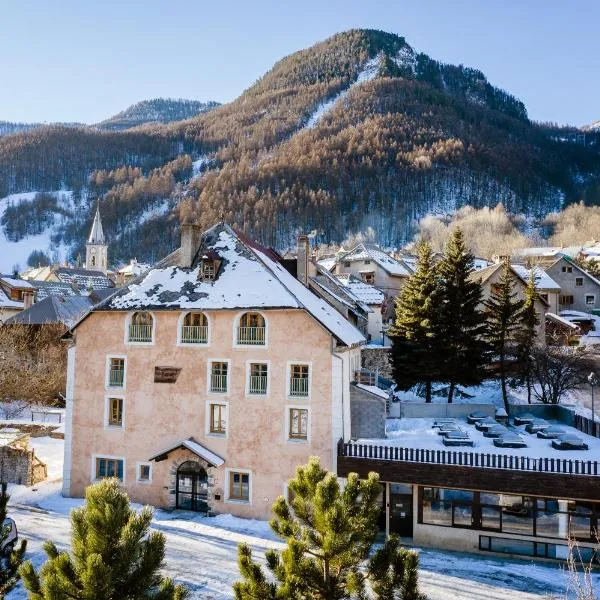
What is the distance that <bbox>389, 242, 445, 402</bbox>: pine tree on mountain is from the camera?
137 ft

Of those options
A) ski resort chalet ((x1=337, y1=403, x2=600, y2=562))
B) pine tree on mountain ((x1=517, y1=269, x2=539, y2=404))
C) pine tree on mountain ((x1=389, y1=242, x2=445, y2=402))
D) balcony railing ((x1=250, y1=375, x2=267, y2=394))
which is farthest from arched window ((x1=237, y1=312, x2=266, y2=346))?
pine tree on mountain ((x1=517, y1=269, x2=539, y2=404))

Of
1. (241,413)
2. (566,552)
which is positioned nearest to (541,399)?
(566,552)

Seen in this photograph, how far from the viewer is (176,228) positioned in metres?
185

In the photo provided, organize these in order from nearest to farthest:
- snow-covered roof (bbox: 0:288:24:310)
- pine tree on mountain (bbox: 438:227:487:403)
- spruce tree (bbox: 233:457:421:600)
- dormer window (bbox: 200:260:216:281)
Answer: spruce tree (bbox: 233:457:421:600)
dormer window (bbox: 200:260:216:281)
pine tree on mountain (bbox: 438:227:487:403)
snow-covered roof (bbox: 0:288:24:310)

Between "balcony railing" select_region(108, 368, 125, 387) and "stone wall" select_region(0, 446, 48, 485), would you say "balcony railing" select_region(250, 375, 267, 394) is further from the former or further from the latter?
"stone wall" select_region(0, 446, 48, 485)

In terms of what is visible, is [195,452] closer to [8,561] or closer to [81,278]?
[8,561]

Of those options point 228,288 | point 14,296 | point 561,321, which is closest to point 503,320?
point 561,321

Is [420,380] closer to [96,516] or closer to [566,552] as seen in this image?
[566,552]

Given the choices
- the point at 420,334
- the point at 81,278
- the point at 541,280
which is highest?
the point at 81,278

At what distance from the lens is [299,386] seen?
25641 millimetres

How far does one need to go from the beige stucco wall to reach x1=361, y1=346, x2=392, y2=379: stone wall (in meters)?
22.3

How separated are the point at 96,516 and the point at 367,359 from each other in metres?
40.1

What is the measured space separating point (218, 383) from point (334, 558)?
16787mm

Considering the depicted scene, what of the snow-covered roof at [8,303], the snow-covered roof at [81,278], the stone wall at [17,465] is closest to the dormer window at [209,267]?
the stone wall at [17,465]
